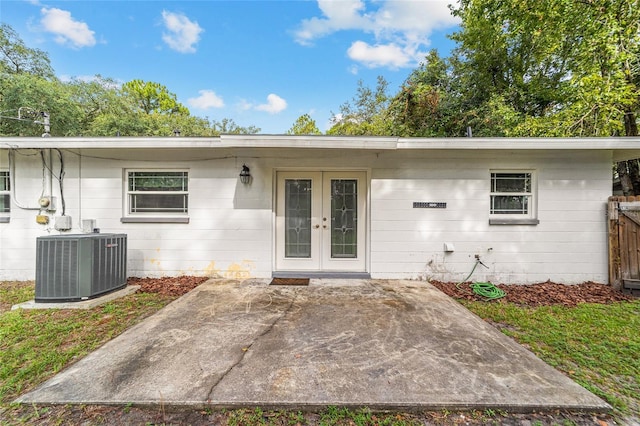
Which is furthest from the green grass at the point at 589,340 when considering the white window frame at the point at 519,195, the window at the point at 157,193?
the window at the point at 157,193

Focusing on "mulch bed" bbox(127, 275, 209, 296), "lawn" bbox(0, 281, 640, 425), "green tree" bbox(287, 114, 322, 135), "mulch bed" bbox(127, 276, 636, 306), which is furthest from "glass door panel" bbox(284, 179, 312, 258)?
"green tree" bbox(287, 114, 322, 135)

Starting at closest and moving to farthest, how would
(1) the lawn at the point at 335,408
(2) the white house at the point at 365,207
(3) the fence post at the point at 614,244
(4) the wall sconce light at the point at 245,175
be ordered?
1. (1) the lawn at the point at 335,408
2. (3) the fence post at the point at 614,244
3. (2) the white house at the point at 365,207
4. (4) the wall sconce light at the point at 245,175

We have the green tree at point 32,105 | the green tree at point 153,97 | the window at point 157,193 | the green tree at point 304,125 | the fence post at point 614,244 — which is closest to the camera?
the fence post at point 614,244

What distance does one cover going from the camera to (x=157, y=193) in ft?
15.8

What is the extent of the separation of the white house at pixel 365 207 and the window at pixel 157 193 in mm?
19

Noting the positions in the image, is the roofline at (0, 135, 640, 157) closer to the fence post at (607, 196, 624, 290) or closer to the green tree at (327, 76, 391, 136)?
the fence post at (607, 196, 624, 290)

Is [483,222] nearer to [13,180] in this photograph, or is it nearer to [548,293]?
[548,293]

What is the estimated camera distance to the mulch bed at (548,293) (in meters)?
3.92

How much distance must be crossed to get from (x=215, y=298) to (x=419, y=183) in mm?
3959

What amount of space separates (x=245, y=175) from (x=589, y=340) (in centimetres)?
513

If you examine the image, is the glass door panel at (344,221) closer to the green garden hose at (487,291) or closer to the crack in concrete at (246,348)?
the crack in concrete at (246,348)

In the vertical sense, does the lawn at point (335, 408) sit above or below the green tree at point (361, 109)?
below

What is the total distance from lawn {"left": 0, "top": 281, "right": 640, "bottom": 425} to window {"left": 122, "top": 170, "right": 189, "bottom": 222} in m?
1.59

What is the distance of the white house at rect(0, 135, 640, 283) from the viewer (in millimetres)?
4559
